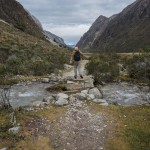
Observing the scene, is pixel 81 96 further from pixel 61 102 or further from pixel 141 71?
pixel 141 71

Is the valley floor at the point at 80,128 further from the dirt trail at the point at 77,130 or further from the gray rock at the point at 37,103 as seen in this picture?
the gray rock at the point at 37,103

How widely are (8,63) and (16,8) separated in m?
66.4

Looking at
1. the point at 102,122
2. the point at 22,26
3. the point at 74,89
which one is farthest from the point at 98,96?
the point at 22,26

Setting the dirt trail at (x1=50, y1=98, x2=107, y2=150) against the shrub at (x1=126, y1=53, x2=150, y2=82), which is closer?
the dirt trail at (x1=50, y1=98, x2=107, y2=150)

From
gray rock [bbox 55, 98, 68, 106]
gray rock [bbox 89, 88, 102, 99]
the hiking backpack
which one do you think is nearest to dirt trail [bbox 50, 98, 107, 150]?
gray rock [bbox 55, 98, 68, 106]

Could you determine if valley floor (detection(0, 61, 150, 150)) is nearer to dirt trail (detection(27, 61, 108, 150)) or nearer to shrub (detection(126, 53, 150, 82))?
dirt trail (detection(27, 61, 108, 150))

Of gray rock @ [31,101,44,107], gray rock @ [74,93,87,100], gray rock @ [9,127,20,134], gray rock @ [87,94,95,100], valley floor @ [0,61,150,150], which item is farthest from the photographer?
gray rock @ [87,94,95,100]

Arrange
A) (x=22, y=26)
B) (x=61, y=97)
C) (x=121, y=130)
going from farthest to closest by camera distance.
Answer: (x=22, y=26)
(x=61, y=97)
(x=121, y=130)

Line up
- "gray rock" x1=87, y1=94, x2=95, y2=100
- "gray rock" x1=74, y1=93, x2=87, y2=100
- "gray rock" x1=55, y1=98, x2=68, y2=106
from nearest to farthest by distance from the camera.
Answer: "gray rock" x1=55, y1=98, x2=68, y2=106
"gray rock" x1=74, y1=93, x2=87, y2=100
"gray rock" x1=87, y1=94, x2=95, y2=100

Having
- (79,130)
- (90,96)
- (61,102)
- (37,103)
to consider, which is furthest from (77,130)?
(90,96)

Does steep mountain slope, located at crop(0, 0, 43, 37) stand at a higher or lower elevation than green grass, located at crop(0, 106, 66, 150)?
higher

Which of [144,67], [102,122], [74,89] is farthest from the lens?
[144,67]

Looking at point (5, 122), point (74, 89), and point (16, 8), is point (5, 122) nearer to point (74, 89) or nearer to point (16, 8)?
point (74, 89)

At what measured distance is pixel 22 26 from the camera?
3250 inches
